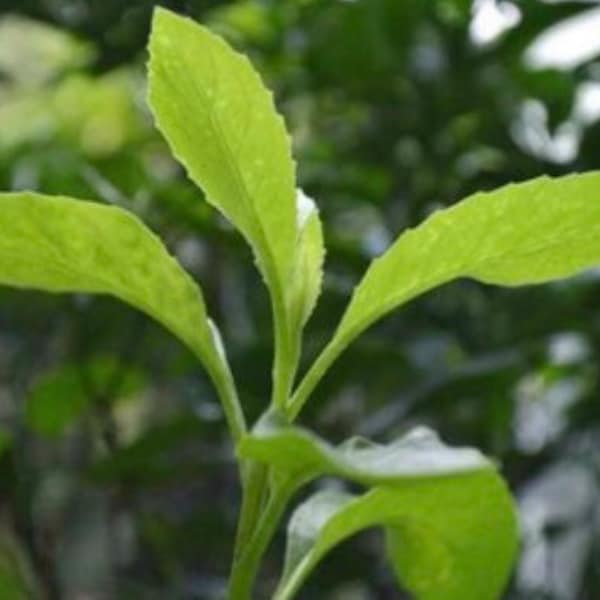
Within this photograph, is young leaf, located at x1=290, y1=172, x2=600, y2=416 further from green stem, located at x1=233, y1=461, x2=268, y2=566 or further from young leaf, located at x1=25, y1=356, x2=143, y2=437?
young leaf, located at x1=25, y1=356, x2=143, y2=437

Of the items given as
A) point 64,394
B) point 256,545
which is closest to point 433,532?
point 256,545

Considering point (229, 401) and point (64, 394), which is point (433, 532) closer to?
point (229, 401)

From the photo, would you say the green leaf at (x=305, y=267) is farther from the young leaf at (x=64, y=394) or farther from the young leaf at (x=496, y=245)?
the young leaf at (x=64, y=394)

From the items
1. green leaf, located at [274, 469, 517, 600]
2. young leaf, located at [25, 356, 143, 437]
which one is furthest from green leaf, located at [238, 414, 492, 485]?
young leaf, located at [25, 356, 143, 437]

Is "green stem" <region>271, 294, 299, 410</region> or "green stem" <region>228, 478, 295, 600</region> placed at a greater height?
"green stem" <region>271, 294, 299, 410</region>

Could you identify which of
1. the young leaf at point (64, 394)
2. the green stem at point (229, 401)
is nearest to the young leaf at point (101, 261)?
the green stem at point (229, 401)

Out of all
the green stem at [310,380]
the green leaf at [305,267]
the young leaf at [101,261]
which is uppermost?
the young leaf at [101,261]

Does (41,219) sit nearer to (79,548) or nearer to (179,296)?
(179,296)
